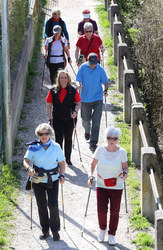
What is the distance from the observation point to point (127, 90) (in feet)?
38.8

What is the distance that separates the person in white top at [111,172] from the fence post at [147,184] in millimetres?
778

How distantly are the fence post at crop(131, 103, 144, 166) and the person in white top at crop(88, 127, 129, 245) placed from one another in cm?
258

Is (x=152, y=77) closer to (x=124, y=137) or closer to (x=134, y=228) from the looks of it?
(x=124, y=137)

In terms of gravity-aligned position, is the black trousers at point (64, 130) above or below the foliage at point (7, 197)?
above

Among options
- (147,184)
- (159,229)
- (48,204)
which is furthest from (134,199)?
(159,229)

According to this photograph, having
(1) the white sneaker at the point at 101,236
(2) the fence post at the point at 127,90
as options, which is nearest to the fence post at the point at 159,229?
(1) the white sneaker at the point at 101,236

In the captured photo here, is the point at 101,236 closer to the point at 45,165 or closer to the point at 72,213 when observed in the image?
the point at 72,213

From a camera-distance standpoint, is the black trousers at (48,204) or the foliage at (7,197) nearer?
the black trousers at (48,204)

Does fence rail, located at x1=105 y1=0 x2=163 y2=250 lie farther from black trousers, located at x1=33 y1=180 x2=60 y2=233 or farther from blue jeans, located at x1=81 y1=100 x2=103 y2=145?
black trousers, located at x1=33 y1=180 x2=60 y2=233

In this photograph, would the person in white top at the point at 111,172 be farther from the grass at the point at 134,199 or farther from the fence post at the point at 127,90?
the fence post at the point at 127,90

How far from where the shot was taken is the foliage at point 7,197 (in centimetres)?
799

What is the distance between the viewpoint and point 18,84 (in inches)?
466

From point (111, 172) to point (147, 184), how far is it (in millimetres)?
1028

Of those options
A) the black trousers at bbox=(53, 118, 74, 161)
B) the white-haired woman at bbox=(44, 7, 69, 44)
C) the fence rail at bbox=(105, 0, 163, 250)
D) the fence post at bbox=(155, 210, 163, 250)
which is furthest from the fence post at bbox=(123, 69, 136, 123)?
the fence post at bbox=(155, 210, 163, 250)
